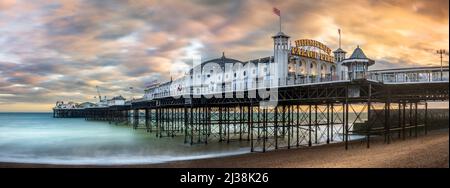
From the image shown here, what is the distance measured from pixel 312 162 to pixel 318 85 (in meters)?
8.49

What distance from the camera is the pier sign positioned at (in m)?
41.8

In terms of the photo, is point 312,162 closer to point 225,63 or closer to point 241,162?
point 241,162

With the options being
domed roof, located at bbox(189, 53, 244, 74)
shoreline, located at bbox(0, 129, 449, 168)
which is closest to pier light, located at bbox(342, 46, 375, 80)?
shoreline, located at bbox(0, 129, 449, 168)

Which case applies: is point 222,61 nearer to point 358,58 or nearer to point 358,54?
point 358,54

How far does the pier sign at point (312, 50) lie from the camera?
41.8 m

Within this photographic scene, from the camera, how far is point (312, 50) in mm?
43938

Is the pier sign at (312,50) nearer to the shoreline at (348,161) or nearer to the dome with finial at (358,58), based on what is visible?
the dome with finial at (358,58)

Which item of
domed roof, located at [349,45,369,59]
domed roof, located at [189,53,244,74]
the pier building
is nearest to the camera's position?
the pier building

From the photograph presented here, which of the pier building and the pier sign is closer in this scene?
the pier building

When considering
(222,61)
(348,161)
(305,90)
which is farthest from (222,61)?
(348,161)

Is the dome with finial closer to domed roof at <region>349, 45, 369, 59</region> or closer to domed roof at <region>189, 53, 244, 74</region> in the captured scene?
domed roof at <region>349, 45, 369, 59</region>

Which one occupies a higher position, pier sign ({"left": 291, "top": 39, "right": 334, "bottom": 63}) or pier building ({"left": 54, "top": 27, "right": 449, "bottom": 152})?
pier sign ({"left": 291, "top": 39, "right": 334, "bottom": 63})
